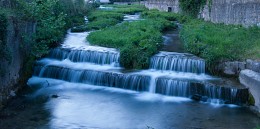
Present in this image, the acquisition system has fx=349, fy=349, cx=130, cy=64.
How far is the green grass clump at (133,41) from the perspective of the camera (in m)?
17.9

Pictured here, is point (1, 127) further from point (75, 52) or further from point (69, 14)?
point (69, 14)

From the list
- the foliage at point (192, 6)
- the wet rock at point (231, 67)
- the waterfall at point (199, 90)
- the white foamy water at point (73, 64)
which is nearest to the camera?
the waterfall at point (199, 90)

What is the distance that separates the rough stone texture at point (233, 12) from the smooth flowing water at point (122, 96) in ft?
17.7

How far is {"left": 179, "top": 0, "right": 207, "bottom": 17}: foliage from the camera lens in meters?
30.6

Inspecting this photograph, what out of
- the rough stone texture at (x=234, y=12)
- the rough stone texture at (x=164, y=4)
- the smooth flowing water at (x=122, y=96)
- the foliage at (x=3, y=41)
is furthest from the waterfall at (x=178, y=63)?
the rough stone texture at (x=164, y=4)

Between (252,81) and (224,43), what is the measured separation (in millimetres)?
4602

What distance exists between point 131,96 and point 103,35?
334 inches

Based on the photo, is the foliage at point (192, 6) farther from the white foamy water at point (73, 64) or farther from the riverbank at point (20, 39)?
the riverbank at point (20, 39)

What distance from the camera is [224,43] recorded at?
18.3 m

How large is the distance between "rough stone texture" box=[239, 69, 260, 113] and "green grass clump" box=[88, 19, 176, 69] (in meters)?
4.80

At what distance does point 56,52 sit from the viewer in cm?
2000

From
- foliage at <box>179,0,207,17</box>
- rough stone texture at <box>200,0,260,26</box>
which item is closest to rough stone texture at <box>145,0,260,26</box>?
rough stone texture at <box>200,0,260,26</box>

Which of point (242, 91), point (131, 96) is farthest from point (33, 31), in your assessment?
point (242, 91)

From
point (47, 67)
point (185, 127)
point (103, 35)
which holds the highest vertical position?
point (103, 35)
